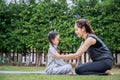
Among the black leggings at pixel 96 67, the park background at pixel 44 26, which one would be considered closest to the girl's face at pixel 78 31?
the black leggings at pixel 96 67

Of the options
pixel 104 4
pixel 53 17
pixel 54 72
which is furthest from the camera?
pixel 53 17

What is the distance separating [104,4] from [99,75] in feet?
22.5

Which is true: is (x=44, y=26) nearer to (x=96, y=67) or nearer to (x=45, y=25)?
(x=45, y=25)

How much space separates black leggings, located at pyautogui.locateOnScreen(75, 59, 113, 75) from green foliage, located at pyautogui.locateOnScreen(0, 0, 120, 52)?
6.65 m

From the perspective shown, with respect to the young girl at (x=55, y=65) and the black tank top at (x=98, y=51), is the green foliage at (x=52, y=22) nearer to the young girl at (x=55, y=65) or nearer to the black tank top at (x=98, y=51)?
the young girl at (x=55, y=65)

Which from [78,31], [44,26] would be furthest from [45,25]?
[78,31]

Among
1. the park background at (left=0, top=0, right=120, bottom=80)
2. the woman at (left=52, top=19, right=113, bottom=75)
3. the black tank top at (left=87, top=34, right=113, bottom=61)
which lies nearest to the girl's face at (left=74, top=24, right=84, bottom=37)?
the woman at (left=52, top=19, right=113, bottom=75)

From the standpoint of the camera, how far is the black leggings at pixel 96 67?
16.5 feet

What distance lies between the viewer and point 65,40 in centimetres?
1198

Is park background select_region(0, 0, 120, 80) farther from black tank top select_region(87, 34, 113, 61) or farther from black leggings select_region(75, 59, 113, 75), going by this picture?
black tank top select_region(87, 34, 113, 61)

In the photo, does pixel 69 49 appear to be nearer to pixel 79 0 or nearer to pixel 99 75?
pixel 79 0

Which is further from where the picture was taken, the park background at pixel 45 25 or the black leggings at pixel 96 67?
the park background at pixel 45 25

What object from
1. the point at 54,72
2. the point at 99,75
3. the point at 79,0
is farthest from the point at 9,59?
the point at 99,75

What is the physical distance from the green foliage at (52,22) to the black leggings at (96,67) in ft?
21.8
